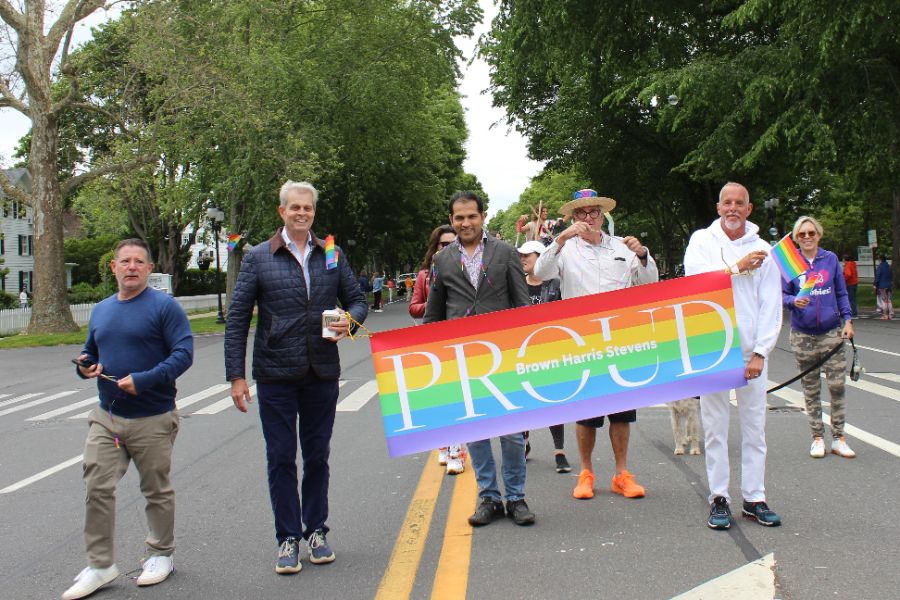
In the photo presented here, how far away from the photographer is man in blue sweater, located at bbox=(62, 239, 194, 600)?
14.7 feet

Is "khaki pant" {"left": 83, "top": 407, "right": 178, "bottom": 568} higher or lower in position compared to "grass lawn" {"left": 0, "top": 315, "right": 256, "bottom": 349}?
higher

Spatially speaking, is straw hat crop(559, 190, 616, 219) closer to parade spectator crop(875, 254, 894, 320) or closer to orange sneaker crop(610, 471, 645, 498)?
orange sneaker crop(610, 471, 645, 498)

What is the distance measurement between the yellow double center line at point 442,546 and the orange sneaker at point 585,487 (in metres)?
0.72

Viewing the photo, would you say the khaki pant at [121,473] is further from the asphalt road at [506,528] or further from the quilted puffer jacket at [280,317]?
the quilted puffer jacket at [280,317]

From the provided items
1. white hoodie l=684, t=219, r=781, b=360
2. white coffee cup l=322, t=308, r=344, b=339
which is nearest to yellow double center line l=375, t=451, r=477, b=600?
white coffee cup l=322, t=308, r=344, b=339

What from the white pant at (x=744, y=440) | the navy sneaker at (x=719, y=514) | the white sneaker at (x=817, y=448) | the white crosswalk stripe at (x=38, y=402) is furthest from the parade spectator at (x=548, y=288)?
the white crosswalk stripe at (x=38, y=402)

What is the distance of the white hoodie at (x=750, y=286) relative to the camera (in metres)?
5.32

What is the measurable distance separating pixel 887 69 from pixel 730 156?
4.53 meters

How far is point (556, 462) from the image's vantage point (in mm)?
6953

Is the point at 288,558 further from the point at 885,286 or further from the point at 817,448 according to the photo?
the point at 885,286

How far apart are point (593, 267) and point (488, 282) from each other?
2.93ft

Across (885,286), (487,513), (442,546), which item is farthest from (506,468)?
(885,286)

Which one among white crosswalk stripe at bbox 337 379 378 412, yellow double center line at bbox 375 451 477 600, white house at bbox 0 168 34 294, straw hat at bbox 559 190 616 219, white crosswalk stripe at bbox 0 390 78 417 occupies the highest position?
white house at bbox 0 168 34 294

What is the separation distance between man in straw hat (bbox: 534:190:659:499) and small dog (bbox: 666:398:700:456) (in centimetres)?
152
